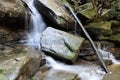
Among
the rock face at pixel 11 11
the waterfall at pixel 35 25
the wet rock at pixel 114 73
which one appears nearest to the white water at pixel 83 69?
the wet rock at pixel 114 73

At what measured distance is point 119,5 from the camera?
9.74m

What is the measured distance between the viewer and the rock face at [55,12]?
855 cm

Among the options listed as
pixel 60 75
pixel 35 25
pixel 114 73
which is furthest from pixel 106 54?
pixel 35 25

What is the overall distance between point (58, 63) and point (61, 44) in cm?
62

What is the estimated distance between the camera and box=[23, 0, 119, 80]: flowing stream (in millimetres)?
6845

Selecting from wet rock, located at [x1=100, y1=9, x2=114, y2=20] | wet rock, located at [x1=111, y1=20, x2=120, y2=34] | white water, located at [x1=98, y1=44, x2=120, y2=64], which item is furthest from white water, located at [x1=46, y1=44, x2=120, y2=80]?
wet rock, located at [x1=100, y1=9, x2=114, y2=20]

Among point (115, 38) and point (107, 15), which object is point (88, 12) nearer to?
point (107, 15)

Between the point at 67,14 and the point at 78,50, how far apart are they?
6.23 ft

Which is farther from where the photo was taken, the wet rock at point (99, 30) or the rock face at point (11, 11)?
the wet rock at point (99, 30)

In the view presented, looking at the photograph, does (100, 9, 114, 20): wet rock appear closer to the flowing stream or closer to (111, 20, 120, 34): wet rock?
(111, 20, 120, 34): wet rock

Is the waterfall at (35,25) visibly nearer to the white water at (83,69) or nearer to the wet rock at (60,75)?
the white water at (83,69)

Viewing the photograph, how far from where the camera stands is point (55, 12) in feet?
28.1

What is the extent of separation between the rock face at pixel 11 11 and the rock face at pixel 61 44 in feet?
3.96

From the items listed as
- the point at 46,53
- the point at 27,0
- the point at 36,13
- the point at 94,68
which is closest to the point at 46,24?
the point at 36,13
